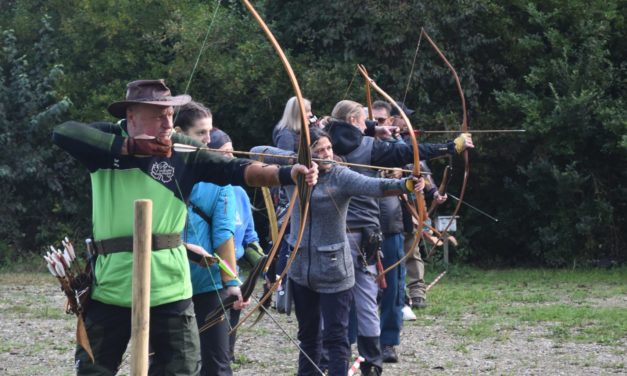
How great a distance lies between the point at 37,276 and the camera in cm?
1531

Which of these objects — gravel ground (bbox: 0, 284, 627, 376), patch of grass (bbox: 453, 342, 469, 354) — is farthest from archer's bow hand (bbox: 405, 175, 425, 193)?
patch of grass (bbox: 453, 342, 469, 354)

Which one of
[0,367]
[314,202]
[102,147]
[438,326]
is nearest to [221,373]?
[314,202]

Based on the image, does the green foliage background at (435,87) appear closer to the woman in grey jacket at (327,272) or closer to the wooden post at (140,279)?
the woman in grey jacket at (327,272)

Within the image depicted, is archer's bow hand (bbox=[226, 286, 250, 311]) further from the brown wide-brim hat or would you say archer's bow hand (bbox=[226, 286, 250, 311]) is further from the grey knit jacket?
the brown wide-brim hat

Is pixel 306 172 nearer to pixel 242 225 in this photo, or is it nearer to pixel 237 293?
pixel 237 293

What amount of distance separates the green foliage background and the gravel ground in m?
5.93

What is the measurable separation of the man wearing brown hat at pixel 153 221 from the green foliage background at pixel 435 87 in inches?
406

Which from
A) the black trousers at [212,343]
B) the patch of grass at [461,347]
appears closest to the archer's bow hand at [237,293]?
the black trousers at [212,343]

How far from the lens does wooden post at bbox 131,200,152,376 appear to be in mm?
3893

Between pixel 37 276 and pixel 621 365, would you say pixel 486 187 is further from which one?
pixel 621 365

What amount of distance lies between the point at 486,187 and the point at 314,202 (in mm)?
10649

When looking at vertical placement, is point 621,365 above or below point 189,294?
below

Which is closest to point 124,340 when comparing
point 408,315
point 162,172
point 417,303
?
point 162,172

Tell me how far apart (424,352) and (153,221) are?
13.2 ft
